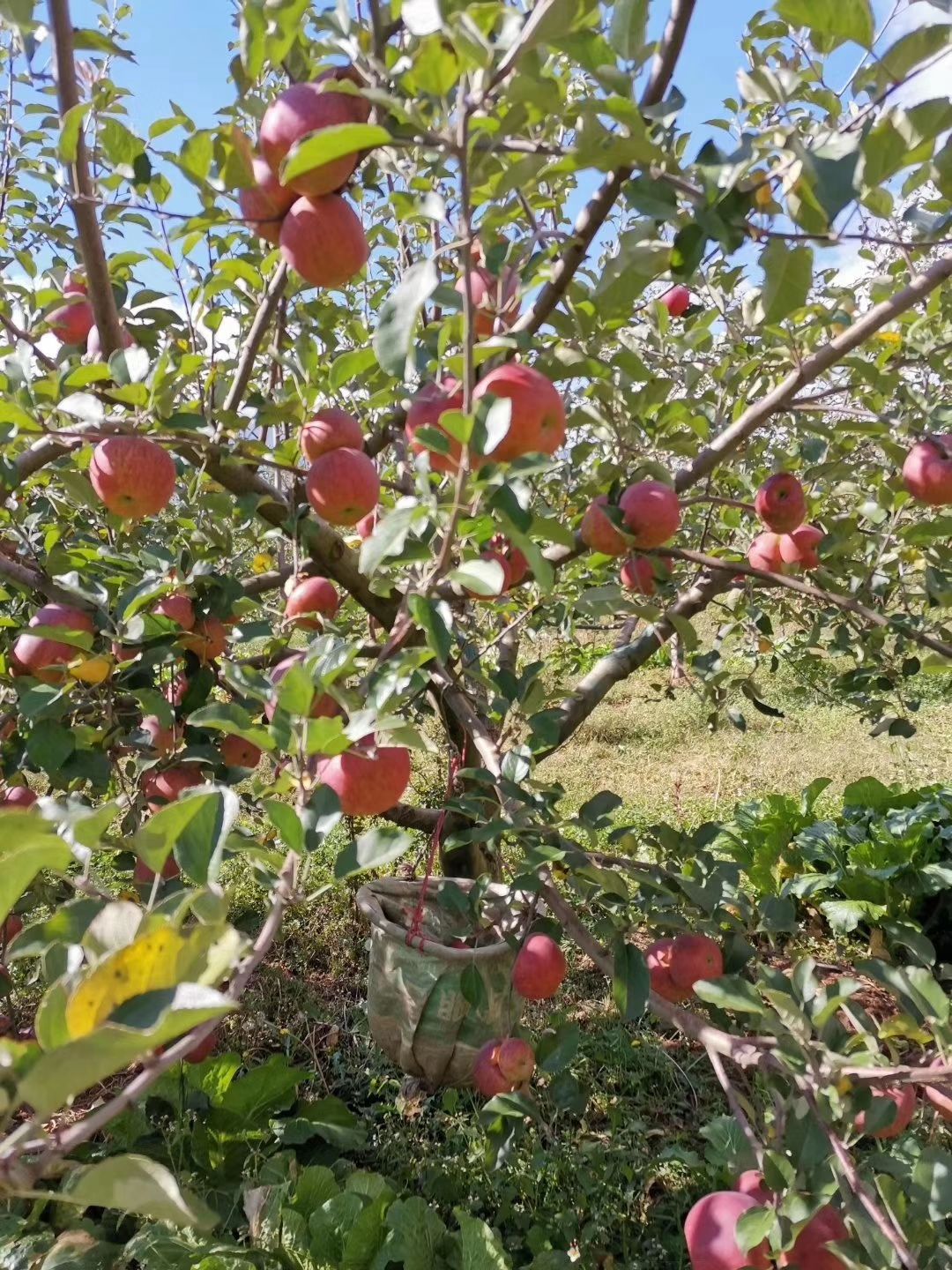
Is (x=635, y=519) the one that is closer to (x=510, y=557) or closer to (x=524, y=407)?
(x=510, y=557)

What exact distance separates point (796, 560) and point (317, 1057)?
6.09ft

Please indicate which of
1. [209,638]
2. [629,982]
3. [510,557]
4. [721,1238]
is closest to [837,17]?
[510,557]

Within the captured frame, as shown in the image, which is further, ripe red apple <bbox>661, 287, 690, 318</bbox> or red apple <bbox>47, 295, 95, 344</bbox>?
ripe red apple <bbox>661, 287, 690, 318</bbox>

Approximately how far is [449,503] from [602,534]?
0.41 metres

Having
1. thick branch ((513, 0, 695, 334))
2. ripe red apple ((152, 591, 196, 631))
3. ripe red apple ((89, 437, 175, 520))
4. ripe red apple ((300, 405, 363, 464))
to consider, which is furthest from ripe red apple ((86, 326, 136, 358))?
thick branch ((513, 0, 695, 334))

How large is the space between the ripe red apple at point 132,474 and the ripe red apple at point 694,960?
95cm

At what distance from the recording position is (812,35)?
80 cm

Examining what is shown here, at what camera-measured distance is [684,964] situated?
1.18 m

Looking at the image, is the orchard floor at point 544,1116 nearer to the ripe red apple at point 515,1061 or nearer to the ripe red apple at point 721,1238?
the ripe red apple at point 515,1061

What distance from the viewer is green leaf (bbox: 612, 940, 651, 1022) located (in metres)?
1.04

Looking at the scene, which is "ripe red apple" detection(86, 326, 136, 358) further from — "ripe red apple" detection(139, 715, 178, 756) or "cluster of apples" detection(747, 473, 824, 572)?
"cluster of apples" detection(747, 473, 824, 572)

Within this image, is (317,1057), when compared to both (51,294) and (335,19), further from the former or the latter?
(335,19)

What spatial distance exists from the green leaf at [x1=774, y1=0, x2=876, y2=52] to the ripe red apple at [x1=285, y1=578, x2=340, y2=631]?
0.86 meters

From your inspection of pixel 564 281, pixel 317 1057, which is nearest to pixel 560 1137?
pixel 317 1057
